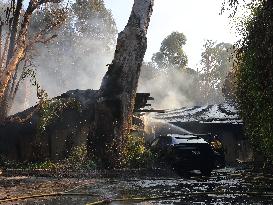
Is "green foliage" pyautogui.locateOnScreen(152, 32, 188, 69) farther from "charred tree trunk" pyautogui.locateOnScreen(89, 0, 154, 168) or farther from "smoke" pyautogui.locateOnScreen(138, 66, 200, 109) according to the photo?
"charred tree trunk" pyautogui.locateOnScreen(89, 0, 154, 168)

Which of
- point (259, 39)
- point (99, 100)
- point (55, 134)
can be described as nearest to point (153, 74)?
point (55, 134)

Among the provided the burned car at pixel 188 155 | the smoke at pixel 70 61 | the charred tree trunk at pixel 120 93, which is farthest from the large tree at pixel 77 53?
the burned car at pixel 188 155

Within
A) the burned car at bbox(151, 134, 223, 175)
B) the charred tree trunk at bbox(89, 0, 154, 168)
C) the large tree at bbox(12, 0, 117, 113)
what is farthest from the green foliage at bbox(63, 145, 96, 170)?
the large tree at bbox(12, 0, 117, 113)

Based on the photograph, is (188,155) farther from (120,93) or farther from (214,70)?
(214,70)

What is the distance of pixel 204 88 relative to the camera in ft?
→ 258

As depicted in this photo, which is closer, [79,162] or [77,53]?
[79,162]

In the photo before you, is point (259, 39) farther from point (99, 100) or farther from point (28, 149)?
point (28, 149)

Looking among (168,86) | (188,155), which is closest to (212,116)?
(188,155)

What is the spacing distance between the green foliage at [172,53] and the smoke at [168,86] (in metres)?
1.18

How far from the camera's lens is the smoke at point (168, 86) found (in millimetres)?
58594

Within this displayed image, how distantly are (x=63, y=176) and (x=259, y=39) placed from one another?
758 cm

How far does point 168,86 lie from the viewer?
60.9 metres

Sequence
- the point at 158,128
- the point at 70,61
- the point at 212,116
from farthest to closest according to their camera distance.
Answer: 1. the point at 70,61
2. the point at 212,116
3. the point at 158,128

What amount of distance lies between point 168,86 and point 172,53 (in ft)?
19.6
